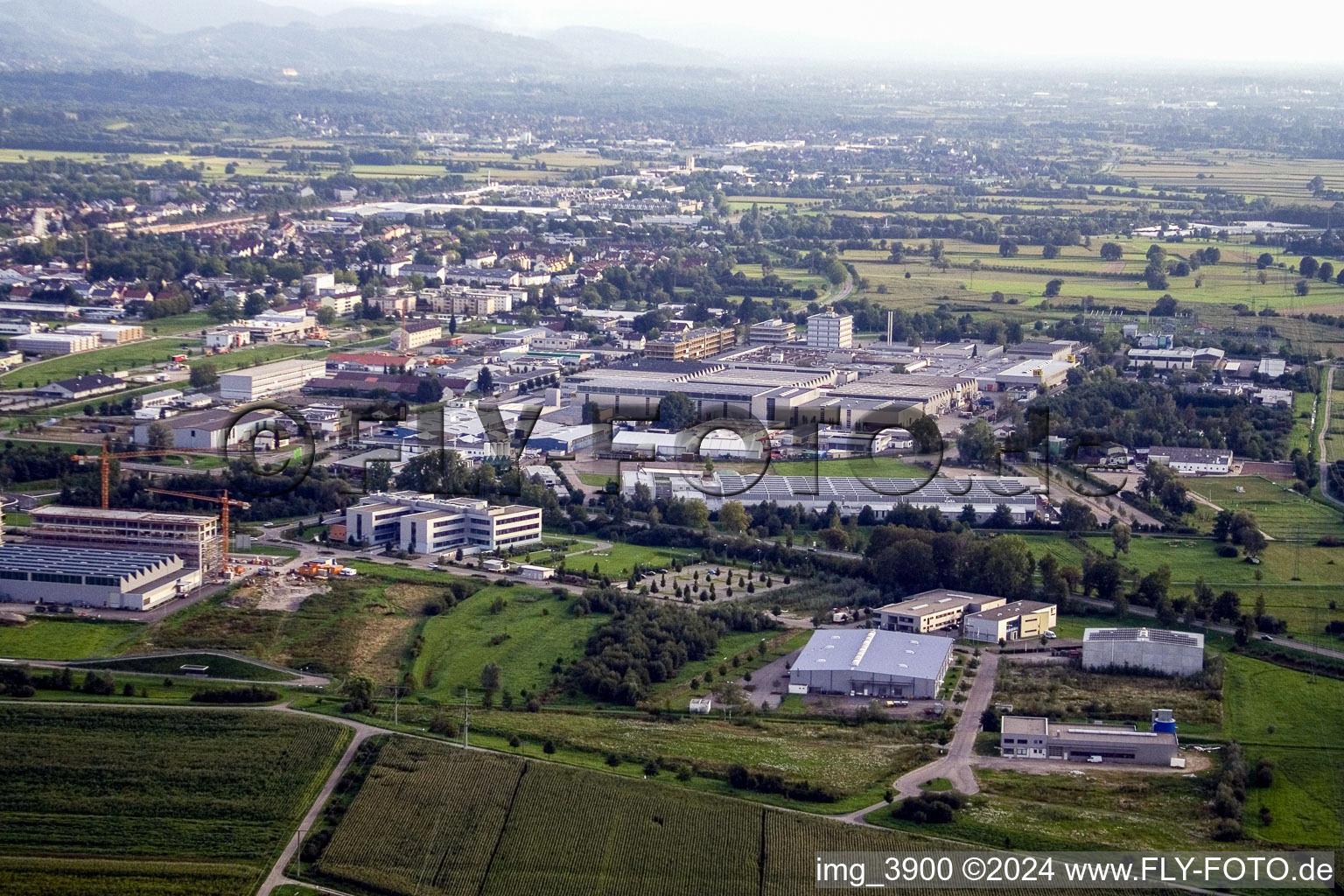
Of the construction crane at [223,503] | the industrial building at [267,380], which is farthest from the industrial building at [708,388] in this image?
the construction crane at [223,503]

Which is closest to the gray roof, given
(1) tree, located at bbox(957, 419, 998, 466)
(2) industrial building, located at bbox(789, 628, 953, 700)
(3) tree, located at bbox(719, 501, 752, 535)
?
(2) industrial building, located at bbox(789, 628, 953, 700)

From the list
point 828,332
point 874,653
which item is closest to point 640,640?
point 874,653

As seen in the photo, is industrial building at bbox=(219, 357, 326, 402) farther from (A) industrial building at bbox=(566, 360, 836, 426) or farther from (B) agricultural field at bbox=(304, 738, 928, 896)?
(B) agricultural field at bbox=(304, 738, 928, 896)

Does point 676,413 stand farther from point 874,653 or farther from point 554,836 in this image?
point 554,836

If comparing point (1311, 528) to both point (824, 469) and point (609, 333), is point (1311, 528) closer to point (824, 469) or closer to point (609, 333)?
point (824, 469)

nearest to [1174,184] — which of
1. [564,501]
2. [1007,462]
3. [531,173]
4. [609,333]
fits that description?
[531,173]

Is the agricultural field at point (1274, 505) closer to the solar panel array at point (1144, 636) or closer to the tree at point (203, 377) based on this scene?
the solar panel array at point (1144, 636)
